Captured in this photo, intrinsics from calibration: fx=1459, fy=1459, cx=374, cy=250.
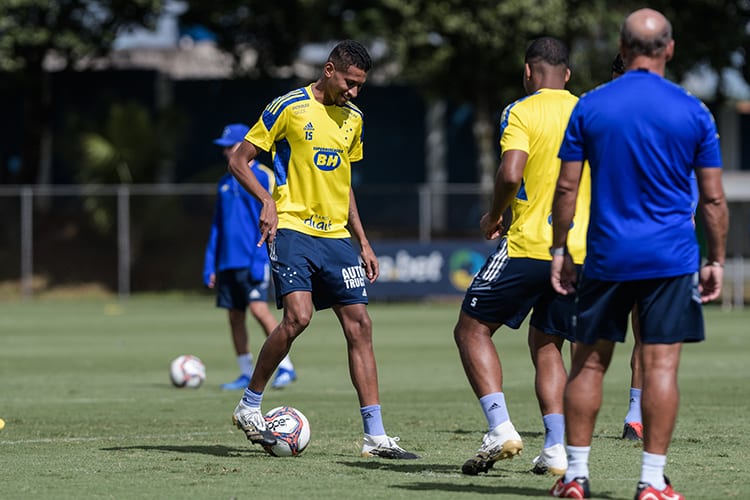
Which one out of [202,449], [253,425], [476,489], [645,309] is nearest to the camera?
[645,309]

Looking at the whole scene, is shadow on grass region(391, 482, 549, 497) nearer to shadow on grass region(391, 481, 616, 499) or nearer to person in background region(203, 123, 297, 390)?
shadow on grass region(391, 481, 616, 499)

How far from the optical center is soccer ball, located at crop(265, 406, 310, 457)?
862 centimetres

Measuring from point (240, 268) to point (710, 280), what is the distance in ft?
25.8

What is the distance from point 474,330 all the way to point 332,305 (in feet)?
4.18

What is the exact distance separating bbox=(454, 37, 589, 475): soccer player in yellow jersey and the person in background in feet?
19.4

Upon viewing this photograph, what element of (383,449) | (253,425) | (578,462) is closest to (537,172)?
(578,462)

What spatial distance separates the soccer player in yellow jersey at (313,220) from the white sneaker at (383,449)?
0.07 feet

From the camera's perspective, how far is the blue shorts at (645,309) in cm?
635

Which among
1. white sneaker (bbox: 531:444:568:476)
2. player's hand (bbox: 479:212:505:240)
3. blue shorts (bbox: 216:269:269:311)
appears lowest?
white sneaker (bbox: 531:444:568:476)

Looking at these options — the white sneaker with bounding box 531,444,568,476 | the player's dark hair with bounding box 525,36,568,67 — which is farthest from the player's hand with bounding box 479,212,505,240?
the white sneaker with bounding box 531,444,568,476

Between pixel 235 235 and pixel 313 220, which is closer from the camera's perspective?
pixel 313 220

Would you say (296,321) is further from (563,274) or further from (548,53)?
(563,274)

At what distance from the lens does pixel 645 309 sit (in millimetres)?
6410

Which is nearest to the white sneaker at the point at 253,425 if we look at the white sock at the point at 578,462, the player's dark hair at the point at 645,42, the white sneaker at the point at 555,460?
the white sneaker at the point at 555,460
